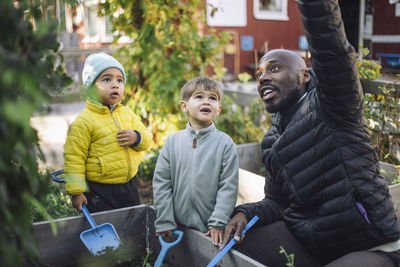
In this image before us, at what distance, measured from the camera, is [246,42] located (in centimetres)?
1320

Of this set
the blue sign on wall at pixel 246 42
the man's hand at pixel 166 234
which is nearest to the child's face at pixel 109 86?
the man's hand at pixel 166 234

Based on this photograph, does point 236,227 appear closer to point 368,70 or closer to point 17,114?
point 17,114

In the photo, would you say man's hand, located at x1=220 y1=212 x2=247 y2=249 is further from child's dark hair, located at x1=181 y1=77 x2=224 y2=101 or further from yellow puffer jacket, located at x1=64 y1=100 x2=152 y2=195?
yellow puffer jacket, located at x1=64 y1=100 x2=152 y2=195

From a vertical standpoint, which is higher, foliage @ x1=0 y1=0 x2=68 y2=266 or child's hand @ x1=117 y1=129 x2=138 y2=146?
foliage @ x1=0 y1=0 x2=68 y2=266

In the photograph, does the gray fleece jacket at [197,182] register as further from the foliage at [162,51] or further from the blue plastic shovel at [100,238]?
the foliage at [162,51]

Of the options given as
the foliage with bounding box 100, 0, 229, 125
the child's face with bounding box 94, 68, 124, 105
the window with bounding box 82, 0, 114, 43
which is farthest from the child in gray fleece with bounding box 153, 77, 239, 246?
the window with bounding box 82, 0, 114, 43

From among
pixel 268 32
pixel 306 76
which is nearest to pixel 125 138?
pixel 306 76

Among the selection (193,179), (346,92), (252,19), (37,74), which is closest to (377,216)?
(346,92)

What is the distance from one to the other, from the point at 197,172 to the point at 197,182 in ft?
0.16

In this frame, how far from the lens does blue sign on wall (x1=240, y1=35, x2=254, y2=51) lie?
13141 millimetres

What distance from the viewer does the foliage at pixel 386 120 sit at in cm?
295

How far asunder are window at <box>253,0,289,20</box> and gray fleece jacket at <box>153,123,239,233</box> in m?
11.8

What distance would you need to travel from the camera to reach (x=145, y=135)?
8.66 ft

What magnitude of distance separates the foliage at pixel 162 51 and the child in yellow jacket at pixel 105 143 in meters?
1.65
